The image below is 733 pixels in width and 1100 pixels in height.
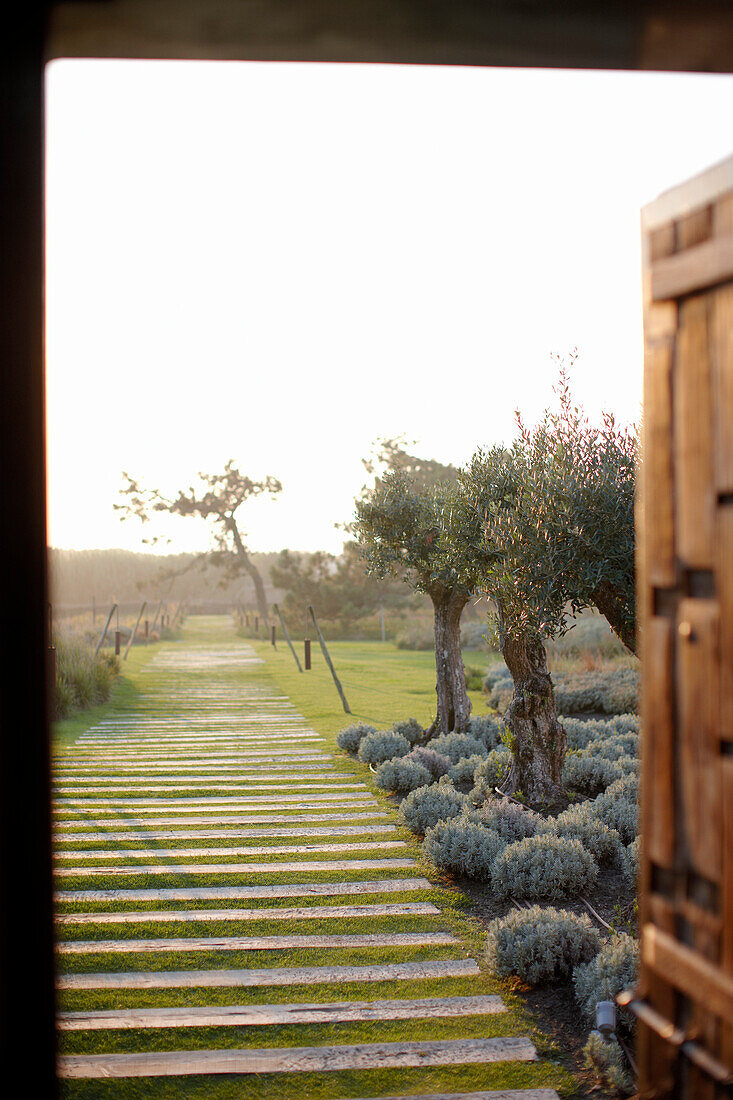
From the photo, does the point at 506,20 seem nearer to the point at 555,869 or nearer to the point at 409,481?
the point at 555,869

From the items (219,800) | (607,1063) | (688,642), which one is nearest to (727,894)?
(688,642)

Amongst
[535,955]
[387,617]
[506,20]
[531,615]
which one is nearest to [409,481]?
[531,615]

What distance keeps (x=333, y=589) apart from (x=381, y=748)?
2664 centimetres

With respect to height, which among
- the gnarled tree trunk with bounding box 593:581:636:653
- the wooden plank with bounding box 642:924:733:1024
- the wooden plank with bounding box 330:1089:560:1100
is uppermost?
the gnarled tree trunk with bounding box 593:581:636:653

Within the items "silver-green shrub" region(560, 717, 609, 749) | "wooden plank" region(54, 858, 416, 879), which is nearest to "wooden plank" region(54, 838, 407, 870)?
"wooden plank" region(54, 858, 416, 879)

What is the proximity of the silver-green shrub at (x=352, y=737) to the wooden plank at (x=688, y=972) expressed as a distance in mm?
8465

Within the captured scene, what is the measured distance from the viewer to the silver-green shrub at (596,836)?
5875mm

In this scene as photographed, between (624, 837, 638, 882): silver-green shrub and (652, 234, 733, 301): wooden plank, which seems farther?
(624, 837, 638, 882): silver-green shrub

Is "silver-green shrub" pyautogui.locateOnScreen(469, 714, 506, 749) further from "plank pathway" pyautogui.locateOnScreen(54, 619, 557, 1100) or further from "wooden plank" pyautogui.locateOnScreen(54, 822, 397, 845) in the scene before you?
"wooden plank" pyautogui.locateOnScreen(54, 822, 397, 845)

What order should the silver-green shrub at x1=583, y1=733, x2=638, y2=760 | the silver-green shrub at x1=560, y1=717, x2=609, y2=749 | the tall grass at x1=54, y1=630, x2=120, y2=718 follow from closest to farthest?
the silver-green shrub at x1=583, y1=733, x2=638, y2=760 < the silver-green shrub at x1=560, y1=717, x2=609, y2=749 < the tall grass at x1=54, y1=630, x2=120, y2=718

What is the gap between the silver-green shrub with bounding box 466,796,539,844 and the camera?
6.10m

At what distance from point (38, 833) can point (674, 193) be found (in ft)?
6.44

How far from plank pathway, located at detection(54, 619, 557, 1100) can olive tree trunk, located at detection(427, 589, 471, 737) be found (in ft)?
5.65

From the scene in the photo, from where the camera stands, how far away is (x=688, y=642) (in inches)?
67.2
